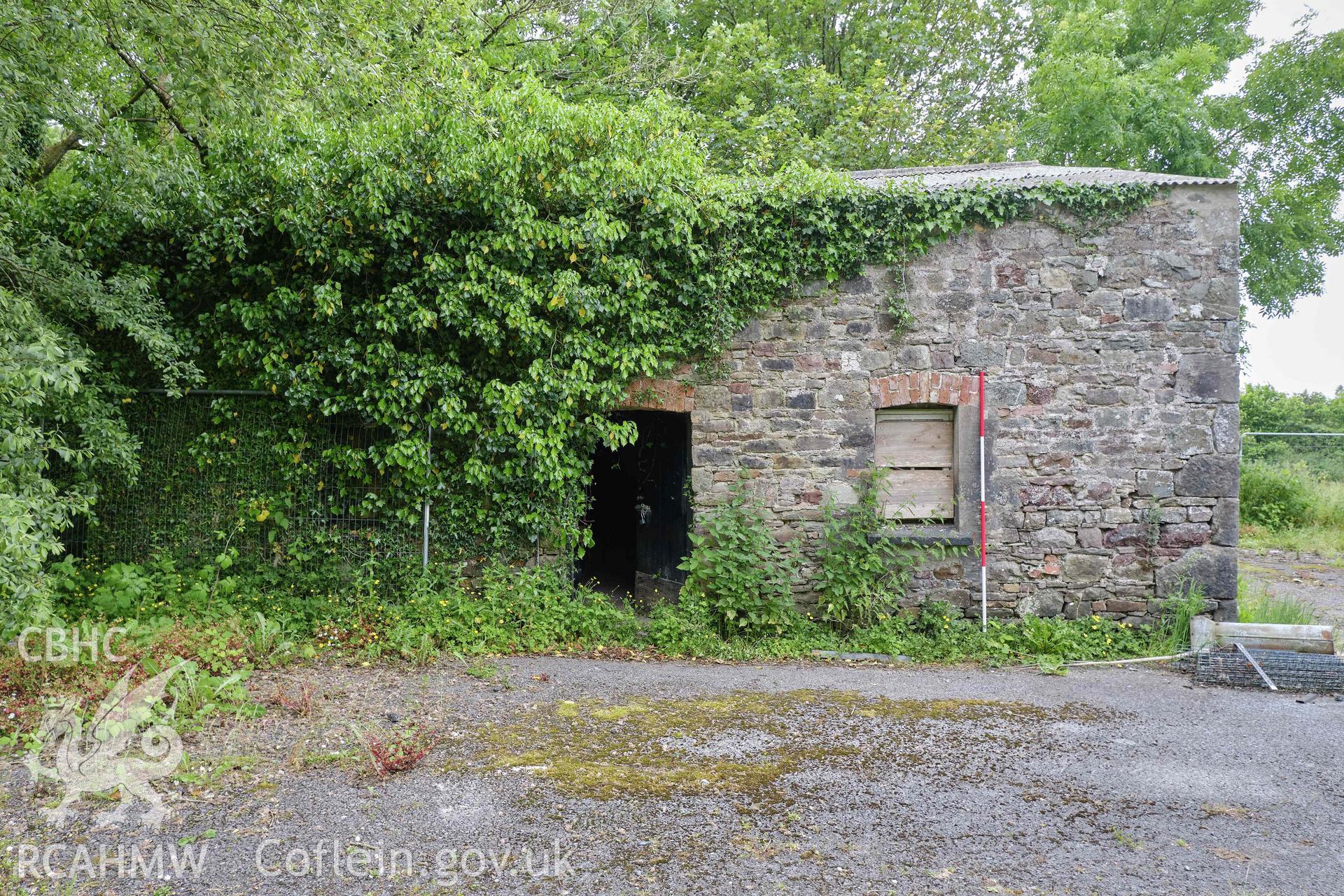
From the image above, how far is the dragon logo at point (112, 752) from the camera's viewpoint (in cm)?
311

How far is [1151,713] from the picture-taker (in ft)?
15.5

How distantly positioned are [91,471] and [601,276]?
4420 mm

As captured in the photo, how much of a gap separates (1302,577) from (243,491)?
12.0 metres

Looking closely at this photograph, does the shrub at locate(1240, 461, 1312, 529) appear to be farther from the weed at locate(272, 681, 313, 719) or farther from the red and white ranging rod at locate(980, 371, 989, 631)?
the weed at locate(272, 681, 313, 719)

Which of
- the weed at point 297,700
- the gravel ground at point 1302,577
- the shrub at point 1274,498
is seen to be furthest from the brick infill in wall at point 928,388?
the shrub at point 1274,498

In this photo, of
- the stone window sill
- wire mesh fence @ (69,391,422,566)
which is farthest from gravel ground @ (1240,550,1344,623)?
wire mesh fence @ (69,391,422,566)

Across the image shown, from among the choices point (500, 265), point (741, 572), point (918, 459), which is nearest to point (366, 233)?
point (500, 265)

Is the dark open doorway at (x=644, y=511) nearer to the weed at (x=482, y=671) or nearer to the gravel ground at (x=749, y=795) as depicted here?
the weed at (x=482, y=671)

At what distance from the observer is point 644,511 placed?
7.90 meters

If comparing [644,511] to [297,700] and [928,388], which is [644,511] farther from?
[297,700]

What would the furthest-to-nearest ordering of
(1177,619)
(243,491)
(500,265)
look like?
(243,491), (1177,619), (500,265)

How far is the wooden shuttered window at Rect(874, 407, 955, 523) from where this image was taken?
21.4 ft

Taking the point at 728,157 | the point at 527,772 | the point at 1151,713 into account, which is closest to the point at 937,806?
the point at 527,772

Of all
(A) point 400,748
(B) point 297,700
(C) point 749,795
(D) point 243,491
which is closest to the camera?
(C) point 749,795
